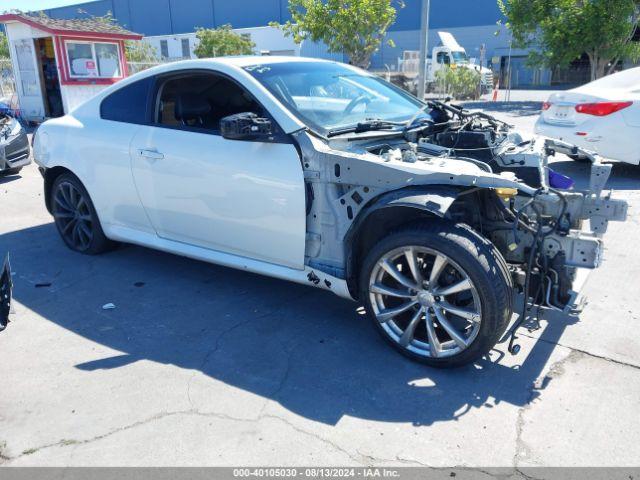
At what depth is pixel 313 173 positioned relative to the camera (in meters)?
3.66

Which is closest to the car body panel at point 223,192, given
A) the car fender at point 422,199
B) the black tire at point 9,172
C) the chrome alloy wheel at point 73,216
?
the car fender at point 422,199

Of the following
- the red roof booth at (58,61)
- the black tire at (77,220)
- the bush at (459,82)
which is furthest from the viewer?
the bush at (459,82)

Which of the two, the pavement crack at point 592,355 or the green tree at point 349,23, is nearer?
the pavement crack at point 592,355

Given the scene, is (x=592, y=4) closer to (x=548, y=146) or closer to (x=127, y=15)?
(x=548, y=146)

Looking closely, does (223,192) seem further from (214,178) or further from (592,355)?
(592,355)

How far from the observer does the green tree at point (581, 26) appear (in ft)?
58.6

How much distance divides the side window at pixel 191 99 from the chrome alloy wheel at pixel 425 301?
1869 mm

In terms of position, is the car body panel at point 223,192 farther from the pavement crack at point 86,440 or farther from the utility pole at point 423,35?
the utility pole at point 423,35

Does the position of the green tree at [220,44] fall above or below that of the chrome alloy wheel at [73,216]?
above

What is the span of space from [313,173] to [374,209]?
0.52m

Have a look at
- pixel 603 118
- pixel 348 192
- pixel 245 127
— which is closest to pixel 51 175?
pixel 245 127

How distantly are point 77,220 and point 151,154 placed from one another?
152 cm

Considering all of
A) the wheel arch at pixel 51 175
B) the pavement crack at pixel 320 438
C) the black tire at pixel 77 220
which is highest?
the wheel arch at pixel 51 175

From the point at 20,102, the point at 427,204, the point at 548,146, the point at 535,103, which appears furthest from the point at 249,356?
the point at 535,103
